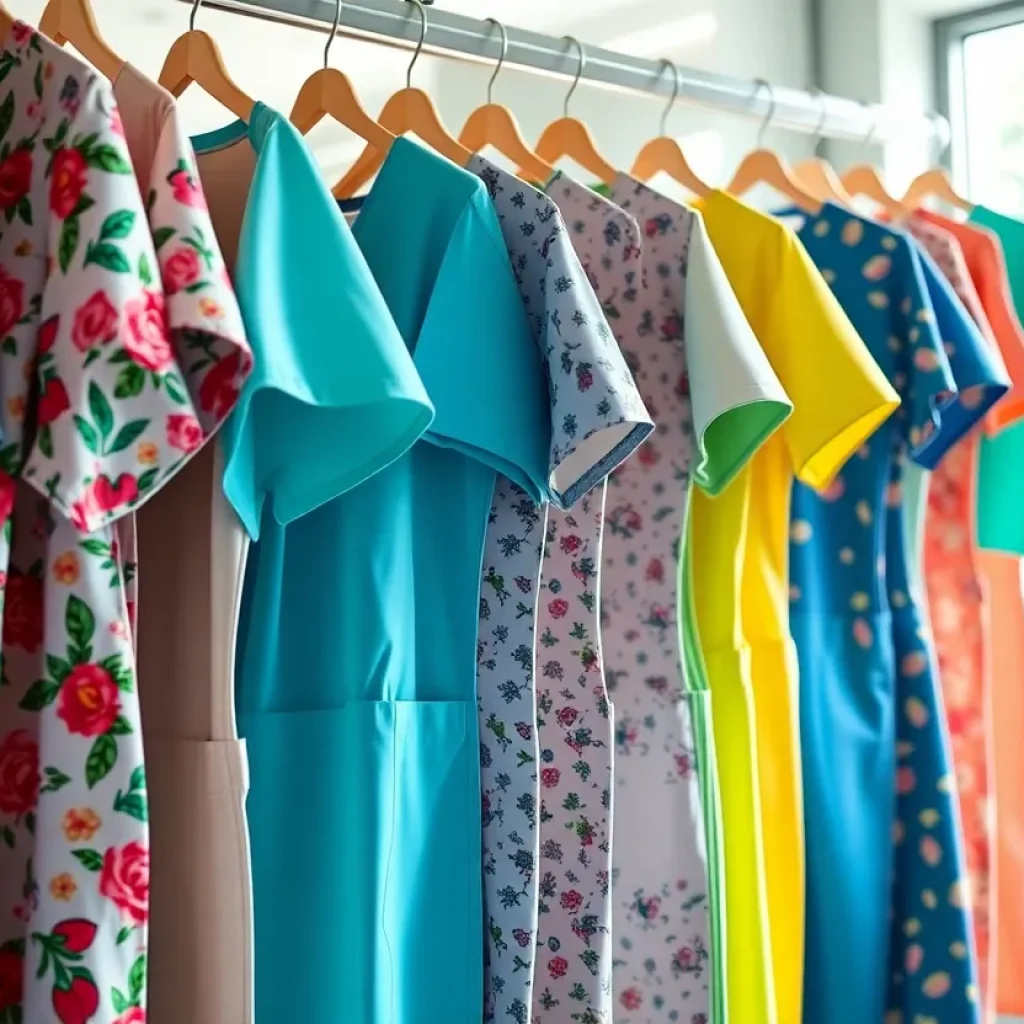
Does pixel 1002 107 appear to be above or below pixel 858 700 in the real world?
above

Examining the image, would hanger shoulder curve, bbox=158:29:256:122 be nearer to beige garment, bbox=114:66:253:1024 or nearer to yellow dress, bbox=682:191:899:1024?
beige garment, bbox=114:66:253:1024

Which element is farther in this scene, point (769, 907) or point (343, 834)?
point (769, 907)

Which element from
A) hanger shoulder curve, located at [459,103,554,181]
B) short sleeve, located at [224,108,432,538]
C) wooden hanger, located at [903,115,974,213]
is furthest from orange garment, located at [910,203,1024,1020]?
short sleeve, located at [224,108,432,538]

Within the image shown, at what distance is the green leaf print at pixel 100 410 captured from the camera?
2.35 feet

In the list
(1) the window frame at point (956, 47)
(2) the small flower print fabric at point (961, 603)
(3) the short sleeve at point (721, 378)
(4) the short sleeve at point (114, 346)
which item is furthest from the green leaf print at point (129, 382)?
(1) the window frame at point (956, 47)

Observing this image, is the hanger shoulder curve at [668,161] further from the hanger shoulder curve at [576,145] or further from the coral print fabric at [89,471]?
the coral print fabric at [89,471]

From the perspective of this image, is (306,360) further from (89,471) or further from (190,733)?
(190,733)

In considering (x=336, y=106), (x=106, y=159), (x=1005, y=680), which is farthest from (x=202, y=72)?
(x=1005, y=680)

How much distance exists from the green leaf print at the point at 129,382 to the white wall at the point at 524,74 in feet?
2.00

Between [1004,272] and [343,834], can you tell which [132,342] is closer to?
[343,834]

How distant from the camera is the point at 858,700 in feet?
4.03

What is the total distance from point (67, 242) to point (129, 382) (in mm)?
95

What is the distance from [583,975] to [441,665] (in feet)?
0.87

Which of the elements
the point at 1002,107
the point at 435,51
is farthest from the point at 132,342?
the point at 1002,107
